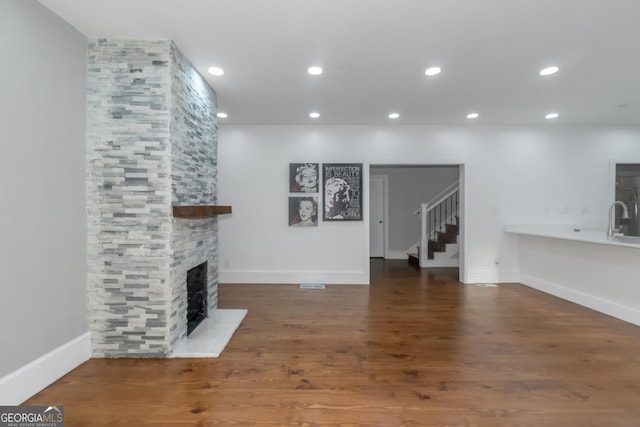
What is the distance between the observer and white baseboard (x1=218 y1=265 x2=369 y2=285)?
16.2 feet

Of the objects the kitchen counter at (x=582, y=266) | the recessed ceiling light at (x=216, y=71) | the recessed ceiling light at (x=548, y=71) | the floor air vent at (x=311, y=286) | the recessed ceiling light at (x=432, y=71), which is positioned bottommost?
the floor air vent at (x=311, y=286)

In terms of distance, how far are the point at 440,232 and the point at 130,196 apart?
627 centimetres

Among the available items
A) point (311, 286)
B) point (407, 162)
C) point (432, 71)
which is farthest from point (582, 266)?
point (311, 286)

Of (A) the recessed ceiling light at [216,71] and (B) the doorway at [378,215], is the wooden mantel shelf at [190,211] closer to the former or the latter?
(A) the recessed ceiling light at [216,71]

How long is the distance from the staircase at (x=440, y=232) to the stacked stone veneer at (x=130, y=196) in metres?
5.53

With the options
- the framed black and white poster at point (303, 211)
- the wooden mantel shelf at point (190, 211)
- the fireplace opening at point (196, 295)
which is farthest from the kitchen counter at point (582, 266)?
the fireplace opening at point (196, 295)

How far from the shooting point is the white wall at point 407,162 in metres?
4.95

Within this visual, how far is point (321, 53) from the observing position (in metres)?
2.64

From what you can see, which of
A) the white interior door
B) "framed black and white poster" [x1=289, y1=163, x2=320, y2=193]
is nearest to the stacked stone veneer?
"framed black and white poster" [x1=289, y1=163, x2=320, y2=193]

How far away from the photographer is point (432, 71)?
2982mm

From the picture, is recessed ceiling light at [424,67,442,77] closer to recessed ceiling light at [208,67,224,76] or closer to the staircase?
recessed ceiling light at [208,67,224,76]

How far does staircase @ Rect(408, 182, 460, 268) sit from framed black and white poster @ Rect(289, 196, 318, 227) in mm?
3020

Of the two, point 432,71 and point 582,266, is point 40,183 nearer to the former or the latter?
point 432,71

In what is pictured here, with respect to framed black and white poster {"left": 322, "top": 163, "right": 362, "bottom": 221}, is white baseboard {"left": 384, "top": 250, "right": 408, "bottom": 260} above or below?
below
